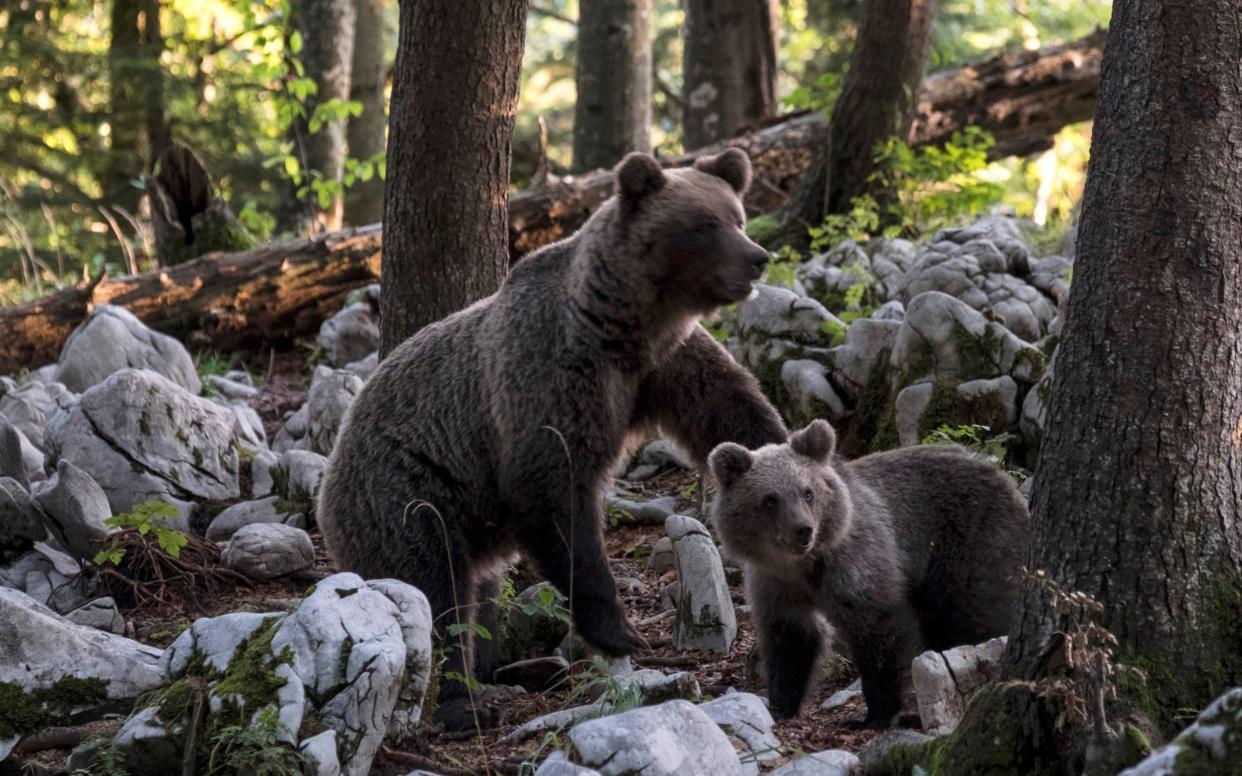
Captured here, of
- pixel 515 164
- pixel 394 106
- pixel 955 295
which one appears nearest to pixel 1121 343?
pixel 955 295

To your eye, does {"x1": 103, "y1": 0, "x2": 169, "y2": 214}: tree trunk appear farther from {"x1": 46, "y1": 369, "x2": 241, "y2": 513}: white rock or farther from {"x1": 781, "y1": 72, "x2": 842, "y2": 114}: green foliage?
{"x1": 46, "y1": 369, "x2": 241, "y2": 513}: white rock

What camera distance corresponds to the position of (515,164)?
1725cm

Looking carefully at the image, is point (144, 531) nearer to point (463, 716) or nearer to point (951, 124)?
point (463, 716)

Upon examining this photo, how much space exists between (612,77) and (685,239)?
7745 millimetres

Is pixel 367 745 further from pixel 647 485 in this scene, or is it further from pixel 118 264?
pixel 118 264

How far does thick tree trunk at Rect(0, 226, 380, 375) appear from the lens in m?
10.7

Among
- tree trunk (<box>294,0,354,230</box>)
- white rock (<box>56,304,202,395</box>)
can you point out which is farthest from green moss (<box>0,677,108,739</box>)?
tree trunk (<box>294,0,354,230</box>)

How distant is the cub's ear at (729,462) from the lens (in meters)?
5.49

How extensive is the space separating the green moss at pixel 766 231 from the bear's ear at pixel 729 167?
4.49 m

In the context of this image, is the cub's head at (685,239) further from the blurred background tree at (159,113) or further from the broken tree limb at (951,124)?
the blurred background tree at (159,113)

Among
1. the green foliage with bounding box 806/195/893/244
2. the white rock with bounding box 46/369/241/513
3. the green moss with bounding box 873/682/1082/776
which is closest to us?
the green moss with bounding box 873/682/1082/776

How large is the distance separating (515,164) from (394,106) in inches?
396

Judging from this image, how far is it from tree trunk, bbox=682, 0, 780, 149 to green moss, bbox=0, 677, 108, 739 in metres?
10.1

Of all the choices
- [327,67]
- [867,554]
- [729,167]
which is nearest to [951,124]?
[729,167]
